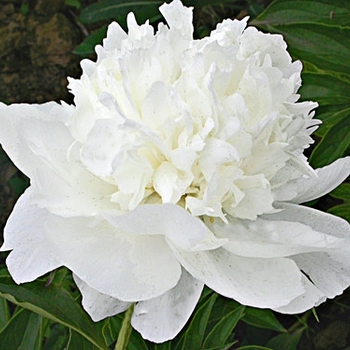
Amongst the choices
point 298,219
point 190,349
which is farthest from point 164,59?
point 190,349

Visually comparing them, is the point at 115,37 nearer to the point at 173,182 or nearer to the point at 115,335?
the point at 173,182

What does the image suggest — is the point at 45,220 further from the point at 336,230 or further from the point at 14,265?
the point at 336,230

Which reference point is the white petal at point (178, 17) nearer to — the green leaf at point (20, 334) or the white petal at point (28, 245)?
the white petal at point (28, 245)

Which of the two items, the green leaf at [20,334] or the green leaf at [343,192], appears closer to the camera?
the green leaf at [20,334]

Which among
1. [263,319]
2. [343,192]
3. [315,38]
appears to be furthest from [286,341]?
[315,38]

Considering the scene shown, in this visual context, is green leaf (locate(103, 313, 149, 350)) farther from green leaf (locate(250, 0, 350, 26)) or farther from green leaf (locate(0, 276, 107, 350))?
green leaf (locate(250, 0, 350, 26))

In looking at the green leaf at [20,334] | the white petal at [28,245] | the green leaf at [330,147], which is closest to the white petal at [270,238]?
the white petal at [28,245]
